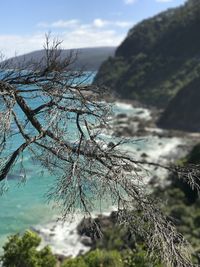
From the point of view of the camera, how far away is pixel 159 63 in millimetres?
116250

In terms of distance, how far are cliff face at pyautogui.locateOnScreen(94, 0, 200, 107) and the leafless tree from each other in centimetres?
8965

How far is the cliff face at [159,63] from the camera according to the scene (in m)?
103

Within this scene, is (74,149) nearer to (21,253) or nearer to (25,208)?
(21,253)

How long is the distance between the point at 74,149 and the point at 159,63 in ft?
372

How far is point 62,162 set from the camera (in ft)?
17.4

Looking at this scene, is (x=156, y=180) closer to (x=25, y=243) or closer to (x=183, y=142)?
(x=183, y=142)

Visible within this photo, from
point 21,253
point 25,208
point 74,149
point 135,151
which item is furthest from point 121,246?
point 135,151

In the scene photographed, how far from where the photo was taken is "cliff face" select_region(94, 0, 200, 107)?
102831 millimetres

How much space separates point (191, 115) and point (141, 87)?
33.8 meters

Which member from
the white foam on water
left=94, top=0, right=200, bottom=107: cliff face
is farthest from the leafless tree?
left=94, top=0, right=200, bottom=107: cliff face

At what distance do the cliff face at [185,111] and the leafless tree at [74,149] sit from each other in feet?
221

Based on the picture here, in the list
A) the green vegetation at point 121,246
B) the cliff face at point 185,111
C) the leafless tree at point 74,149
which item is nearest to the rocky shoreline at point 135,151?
the leafless tree at point 74,149

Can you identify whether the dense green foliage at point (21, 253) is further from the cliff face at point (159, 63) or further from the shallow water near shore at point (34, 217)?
the cliff face at point (159, 63)

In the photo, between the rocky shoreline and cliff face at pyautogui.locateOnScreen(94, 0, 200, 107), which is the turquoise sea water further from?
cliff face at pyautogui.locateOnScreen(94, 0, 200, 107)
